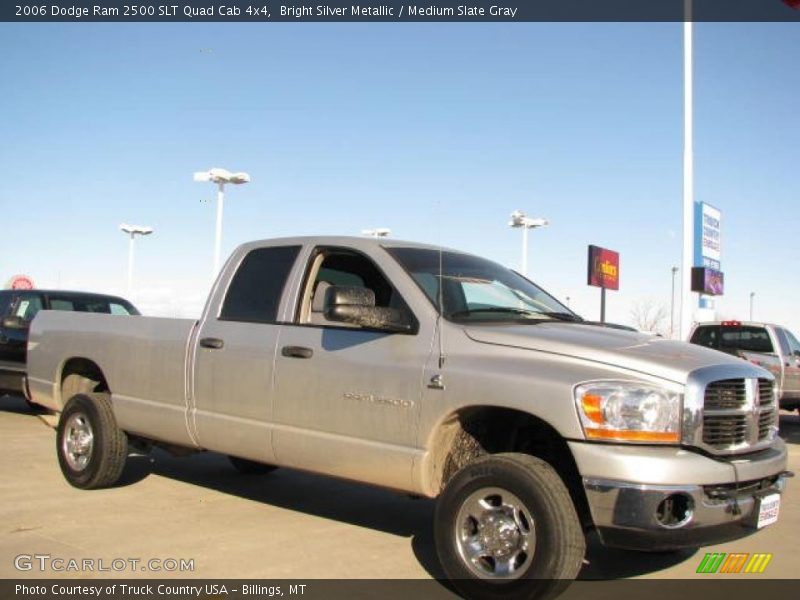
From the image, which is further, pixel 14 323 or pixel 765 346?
pixel 765 346

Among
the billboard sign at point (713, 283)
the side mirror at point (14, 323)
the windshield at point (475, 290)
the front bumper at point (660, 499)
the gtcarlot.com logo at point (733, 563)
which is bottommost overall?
the gtcarlot.com logo at point (733, 563)

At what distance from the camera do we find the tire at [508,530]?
3971 millimetres

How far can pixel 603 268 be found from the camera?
23516 millimetres

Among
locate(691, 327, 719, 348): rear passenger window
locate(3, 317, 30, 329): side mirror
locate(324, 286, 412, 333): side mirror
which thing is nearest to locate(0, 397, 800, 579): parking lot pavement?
locate(324, 286, 412, 333): side mirror

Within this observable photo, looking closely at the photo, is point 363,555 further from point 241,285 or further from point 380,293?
point 241,285

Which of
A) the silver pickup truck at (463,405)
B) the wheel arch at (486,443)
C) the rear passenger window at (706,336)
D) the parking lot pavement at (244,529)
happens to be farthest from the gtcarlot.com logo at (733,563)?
the rear passenger window at (706,336)

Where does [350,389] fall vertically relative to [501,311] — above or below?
below

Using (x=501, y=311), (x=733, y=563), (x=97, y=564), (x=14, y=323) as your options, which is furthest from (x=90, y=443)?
(x=14, y=323)

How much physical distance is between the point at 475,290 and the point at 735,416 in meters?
1.75

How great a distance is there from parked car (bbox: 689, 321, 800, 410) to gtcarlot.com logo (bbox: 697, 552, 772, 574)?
8321mm

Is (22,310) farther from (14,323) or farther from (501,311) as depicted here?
(501,311)

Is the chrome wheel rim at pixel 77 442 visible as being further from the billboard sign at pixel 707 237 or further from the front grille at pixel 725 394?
the billboard sign at pixel 707 237

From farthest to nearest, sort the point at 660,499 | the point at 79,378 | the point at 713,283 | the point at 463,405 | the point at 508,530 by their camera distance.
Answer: the point at 713,283 → the point at 79,378 → the point at 463,405 → the point at 508,530 → the point at 660,499

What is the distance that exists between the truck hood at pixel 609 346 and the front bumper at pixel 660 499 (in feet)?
1.39
